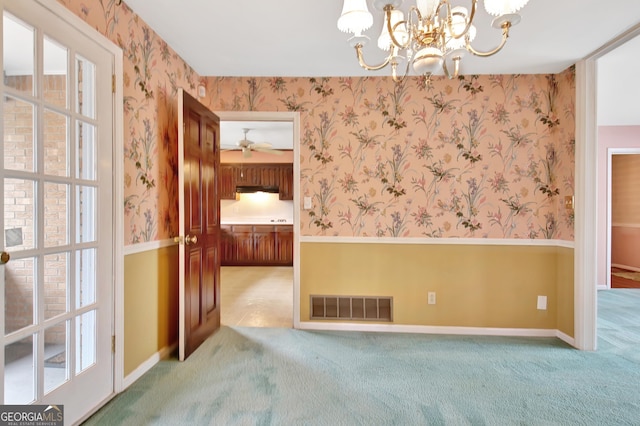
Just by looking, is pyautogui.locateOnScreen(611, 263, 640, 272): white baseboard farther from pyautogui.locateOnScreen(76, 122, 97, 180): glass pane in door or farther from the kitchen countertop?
pyautogui.locateOnScreen(76, 122, 97, 180): glass pane in door

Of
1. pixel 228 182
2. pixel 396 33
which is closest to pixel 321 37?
pixel 396 33

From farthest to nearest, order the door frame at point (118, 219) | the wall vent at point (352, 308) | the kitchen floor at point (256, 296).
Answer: the kitchen floor at point (256, 296) < the wall vent at point (352, 308) < the door frame at point (118, 219)

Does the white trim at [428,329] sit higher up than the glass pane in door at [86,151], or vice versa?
the glass pane in door at [86,151]

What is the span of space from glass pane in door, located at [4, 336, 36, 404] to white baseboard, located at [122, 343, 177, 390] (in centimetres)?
65

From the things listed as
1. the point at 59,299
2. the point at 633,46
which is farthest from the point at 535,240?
the point at 59,299

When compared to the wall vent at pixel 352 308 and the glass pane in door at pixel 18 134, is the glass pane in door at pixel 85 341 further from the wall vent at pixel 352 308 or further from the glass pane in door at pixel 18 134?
the wall vent at pixel 352 308

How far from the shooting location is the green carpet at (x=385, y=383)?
5.87ft

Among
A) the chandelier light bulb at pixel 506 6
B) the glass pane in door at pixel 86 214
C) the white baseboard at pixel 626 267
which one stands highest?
the chandelier light bulb at pixel 506 6

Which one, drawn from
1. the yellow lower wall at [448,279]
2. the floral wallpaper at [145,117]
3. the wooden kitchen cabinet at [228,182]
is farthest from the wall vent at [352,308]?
the wooden kitchen cabinet at [228,182]

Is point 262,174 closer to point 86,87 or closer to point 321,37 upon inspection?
point 321,37

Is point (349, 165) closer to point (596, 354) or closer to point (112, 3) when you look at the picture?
point (112, 3)

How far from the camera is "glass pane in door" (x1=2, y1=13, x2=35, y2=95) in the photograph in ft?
4.44

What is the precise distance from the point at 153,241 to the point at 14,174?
105 centimetres

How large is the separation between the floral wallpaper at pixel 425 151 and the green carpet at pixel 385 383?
3.47 feet
